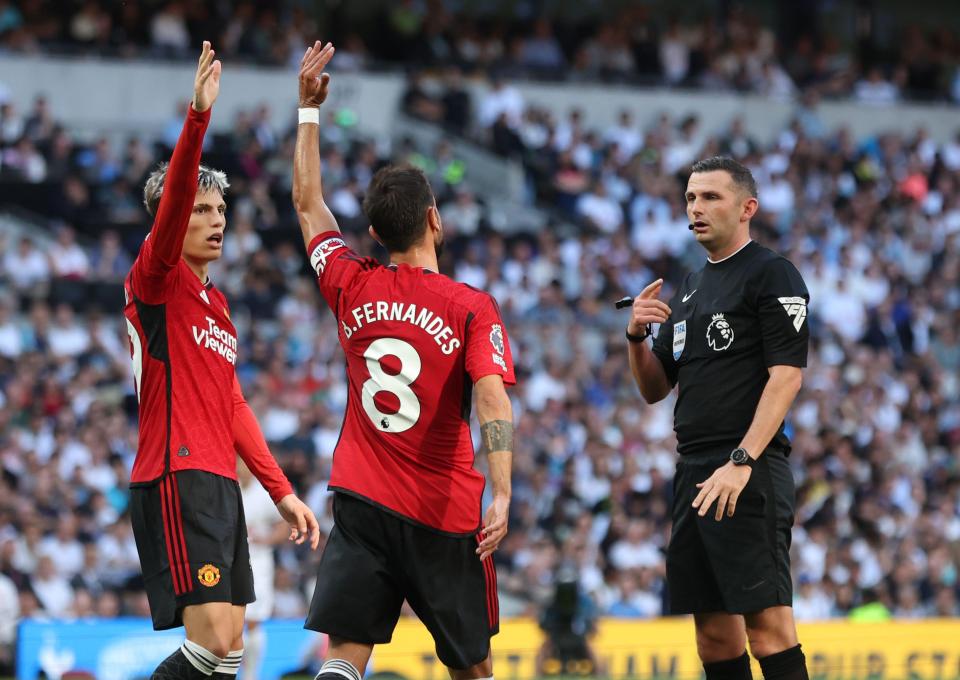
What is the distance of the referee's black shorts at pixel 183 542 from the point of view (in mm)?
6203

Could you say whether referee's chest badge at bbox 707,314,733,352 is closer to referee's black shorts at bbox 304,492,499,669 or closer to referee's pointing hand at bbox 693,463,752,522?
referee's pointing hand at bbox 693,463,752,522

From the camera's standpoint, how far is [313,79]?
6555 millimetres

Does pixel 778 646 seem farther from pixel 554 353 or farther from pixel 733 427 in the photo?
pixel 554 353

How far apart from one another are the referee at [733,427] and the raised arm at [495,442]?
3.16 feet

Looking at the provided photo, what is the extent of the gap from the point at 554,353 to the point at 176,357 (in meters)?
13.0

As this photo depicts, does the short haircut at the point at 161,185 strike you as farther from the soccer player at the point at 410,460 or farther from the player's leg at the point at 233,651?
the player's leg at the point at 233,651

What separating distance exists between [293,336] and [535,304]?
3.58 metres

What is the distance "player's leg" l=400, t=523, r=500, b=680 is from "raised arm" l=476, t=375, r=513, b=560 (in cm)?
13

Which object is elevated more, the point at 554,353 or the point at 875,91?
the point at 875,91

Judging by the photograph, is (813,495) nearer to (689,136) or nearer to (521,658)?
(521,658)

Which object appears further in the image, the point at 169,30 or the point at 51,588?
the point at 169,30

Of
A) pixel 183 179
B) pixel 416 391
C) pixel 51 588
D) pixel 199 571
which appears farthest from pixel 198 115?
pixel 51 588

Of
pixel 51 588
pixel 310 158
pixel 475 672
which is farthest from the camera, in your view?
pixel 51 588

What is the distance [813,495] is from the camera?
18.2m
